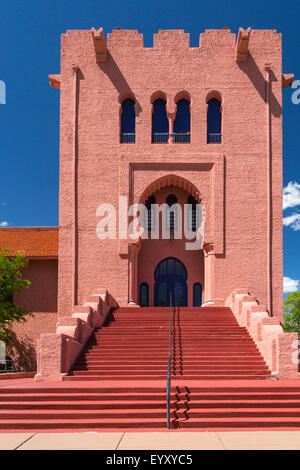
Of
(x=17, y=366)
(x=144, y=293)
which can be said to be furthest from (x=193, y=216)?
(x=17, y=366)

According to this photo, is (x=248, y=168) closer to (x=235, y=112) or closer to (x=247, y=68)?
(x=235, y=112)

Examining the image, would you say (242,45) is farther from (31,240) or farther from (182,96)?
(31,240)

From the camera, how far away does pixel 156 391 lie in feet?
34.0

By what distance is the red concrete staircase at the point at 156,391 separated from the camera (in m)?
9.20

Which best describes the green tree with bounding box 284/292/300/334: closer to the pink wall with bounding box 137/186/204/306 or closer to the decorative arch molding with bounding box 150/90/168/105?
the pink wall with bounding box 137/186/204/306

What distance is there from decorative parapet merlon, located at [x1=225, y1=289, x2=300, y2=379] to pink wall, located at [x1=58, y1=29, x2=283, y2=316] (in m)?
4.26

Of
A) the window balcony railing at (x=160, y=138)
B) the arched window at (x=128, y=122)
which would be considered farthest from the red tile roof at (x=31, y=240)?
the window balcony railing at (x=160, y=138)

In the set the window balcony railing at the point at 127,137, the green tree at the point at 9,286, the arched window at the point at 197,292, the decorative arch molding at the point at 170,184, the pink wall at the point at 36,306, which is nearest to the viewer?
the green tree at the point at 9,286

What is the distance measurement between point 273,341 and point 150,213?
11067mm

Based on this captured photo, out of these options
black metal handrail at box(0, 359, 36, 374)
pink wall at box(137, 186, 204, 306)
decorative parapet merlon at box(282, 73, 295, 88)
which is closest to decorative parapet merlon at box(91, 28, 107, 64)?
pink wall at box(137, 186, 204, 306)

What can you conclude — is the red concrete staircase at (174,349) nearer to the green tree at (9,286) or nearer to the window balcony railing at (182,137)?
the green tree at (9,286)

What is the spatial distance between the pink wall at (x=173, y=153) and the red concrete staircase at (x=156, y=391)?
554 centimetres
